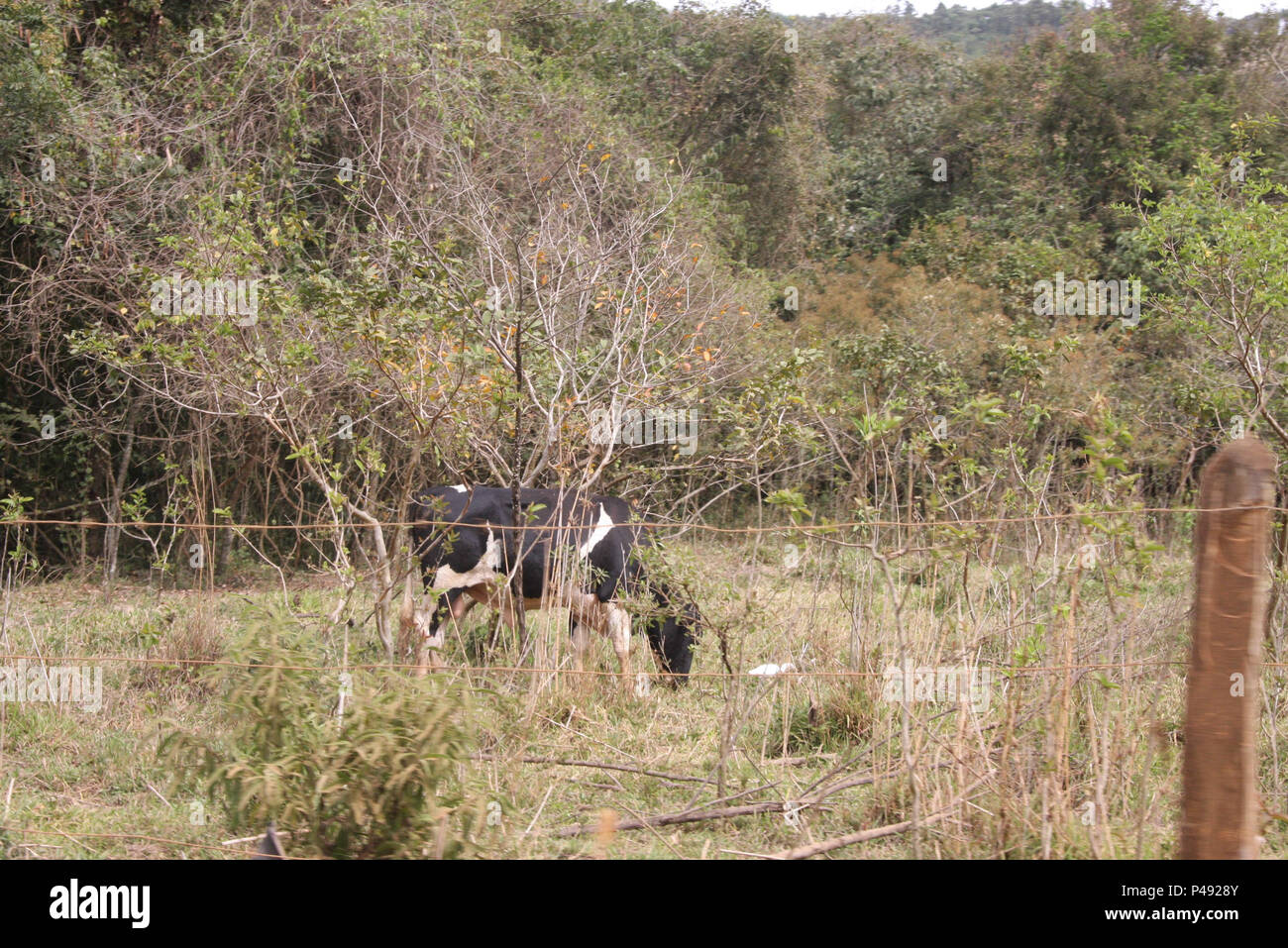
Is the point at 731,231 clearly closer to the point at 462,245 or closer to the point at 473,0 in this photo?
the point at 473,0

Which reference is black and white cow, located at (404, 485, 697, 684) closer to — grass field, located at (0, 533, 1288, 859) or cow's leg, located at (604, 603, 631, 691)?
cow's leg, located at (604, 603, 631, 691)

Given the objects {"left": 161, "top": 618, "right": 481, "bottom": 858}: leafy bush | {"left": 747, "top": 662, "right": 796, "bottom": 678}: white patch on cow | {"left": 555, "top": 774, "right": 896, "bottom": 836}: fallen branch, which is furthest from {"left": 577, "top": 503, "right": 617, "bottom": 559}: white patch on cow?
{"left": 161, "top": 618, "right": 481, "bottom": 858}: leafy bush

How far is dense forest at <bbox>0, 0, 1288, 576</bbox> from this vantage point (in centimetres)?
645

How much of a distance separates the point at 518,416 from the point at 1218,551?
12.0ft

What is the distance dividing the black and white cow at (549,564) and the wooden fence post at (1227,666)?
124 inches

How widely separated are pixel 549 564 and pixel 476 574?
0.78 meters

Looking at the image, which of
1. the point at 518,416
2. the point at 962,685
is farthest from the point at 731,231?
the point at 962,685

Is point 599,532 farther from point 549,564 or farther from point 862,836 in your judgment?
point 862,836

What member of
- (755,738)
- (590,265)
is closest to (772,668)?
(755,738)

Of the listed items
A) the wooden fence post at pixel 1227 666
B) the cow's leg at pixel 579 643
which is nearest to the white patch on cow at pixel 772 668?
the cow's leg at pixel 579 643

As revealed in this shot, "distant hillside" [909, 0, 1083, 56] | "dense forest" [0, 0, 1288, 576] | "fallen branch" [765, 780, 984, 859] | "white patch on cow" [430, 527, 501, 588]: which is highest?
"distant hillside" [909, 0, 1083, 56]

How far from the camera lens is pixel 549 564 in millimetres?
5801

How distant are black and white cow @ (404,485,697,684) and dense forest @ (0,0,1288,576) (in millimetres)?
284
